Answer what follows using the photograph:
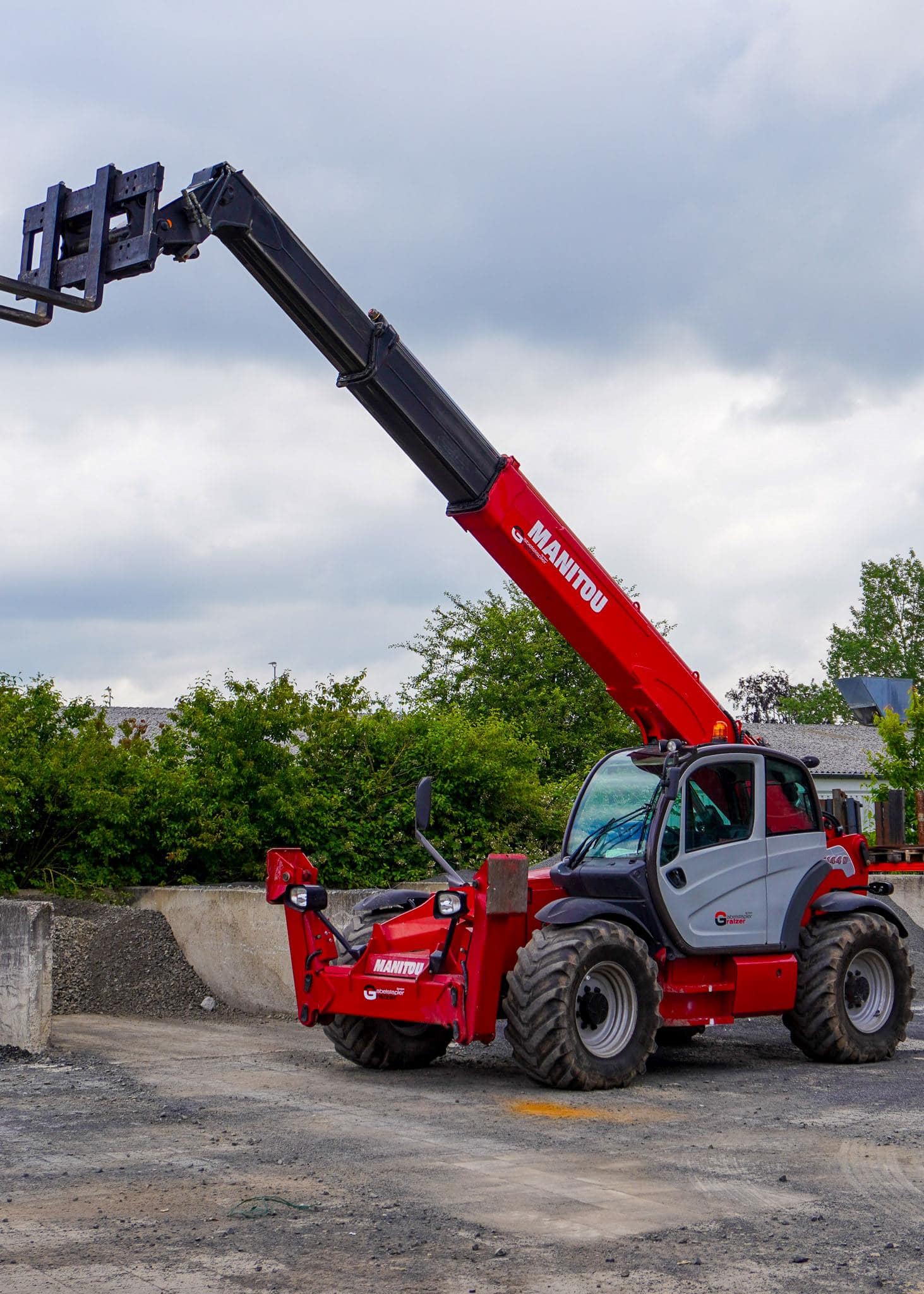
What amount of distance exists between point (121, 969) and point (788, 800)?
696cm

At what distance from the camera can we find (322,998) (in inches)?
419

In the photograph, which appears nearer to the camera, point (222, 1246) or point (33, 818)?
point (222, 1246)

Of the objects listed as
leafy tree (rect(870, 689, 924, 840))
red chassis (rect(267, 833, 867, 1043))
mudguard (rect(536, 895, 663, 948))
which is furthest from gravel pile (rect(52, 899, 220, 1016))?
leafy tree (rect(870, 689, 924, 840))

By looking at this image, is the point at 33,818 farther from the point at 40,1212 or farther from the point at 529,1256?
the point at 529,1256

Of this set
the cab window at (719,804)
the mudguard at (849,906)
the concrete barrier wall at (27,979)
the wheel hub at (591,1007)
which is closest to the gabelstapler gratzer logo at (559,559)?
the cab window at (719,804)

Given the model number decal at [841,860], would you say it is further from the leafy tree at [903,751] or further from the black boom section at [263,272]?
the leafy tree at [903,751]

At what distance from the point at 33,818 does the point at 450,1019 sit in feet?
25.9

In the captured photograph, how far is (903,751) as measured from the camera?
81.6 feet

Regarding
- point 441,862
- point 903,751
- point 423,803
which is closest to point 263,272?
point 423,803

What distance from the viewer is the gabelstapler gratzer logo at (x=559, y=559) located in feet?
37.0

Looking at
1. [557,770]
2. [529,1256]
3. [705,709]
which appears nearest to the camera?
[529,1256]

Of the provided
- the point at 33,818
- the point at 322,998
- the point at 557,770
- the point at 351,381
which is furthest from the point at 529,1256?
the point at 557,770

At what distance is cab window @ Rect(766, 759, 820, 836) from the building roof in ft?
164

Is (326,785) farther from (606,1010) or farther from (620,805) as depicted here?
(606,1010)
